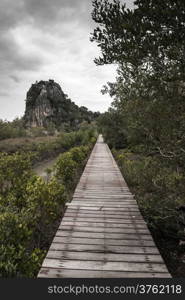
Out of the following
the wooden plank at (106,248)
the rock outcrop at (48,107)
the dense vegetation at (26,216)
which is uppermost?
the rock outcrop at (48,107)

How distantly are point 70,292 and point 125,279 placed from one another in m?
0.62

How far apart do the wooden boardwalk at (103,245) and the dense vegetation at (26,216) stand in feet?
0.89

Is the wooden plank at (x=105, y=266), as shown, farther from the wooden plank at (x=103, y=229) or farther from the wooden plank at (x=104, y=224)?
the wooden plank at (x=104, y=224)

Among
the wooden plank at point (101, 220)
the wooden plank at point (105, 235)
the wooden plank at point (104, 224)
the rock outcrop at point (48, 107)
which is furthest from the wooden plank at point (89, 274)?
the rock outcrop at point (48, 107)

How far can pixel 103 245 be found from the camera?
10.6 feet

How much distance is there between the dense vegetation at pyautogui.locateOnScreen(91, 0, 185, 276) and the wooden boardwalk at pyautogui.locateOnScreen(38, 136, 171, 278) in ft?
2.03

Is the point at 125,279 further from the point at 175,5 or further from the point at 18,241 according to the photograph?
the point at 175,5

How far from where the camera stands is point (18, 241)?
2.89 meters

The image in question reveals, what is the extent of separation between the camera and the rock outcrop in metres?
79.6

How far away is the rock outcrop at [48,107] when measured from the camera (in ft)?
261

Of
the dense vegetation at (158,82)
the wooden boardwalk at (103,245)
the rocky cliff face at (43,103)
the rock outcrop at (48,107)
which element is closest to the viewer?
the wooden boardwalk at (103,245)

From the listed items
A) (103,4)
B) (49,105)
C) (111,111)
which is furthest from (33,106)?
(103,4)

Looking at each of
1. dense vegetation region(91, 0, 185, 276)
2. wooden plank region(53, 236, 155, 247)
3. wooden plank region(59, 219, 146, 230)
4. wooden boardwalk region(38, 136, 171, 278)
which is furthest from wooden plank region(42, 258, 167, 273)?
wooden plank region(59, 219, 146, 230)

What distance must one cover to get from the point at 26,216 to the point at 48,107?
81995 mm
